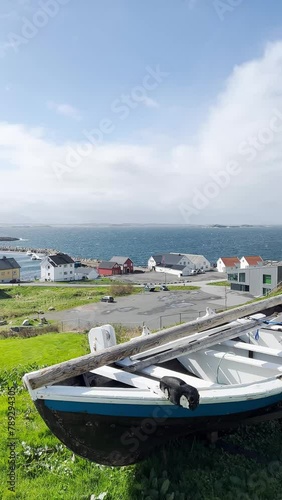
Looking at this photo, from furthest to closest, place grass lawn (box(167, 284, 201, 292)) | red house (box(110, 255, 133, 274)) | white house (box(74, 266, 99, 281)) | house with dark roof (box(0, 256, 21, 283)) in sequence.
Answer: red house (box(110, 255, 133, 274)) < white house (box(74, 266, 99, 281)) < house with dark roof (box(0, 256, 21, 283)) < grass lawn (box(167, 284, 201, 292))

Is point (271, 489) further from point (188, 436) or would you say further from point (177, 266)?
point (177, 266)

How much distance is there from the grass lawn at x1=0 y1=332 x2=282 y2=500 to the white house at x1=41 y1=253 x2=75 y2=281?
64041mm

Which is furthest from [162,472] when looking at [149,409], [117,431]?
[149,409]

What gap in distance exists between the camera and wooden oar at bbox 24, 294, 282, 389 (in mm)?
3852

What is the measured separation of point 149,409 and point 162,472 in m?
1.06

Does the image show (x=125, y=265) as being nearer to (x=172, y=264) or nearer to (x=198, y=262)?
(x=172, y=264)

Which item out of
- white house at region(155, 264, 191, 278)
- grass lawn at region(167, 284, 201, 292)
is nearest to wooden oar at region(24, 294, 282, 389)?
grass lawn at region(167, 284, 201, 292)

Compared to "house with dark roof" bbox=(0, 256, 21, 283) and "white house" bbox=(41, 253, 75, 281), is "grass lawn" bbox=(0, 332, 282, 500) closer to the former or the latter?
"white house" bbox=(41, 253, 75, 281)

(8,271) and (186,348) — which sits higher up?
(186,348)

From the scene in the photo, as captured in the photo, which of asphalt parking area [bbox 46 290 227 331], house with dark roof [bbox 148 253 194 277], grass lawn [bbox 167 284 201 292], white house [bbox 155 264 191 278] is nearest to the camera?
asphalt parking area [bbox 46 290 227 331]

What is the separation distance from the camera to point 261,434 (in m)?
5.38

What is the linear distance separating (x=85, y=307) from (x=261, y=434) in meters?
34.0

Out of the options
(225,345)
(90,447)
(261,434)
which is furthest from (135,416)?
(225,345)

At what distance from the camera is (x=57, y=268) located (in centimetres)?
6812
